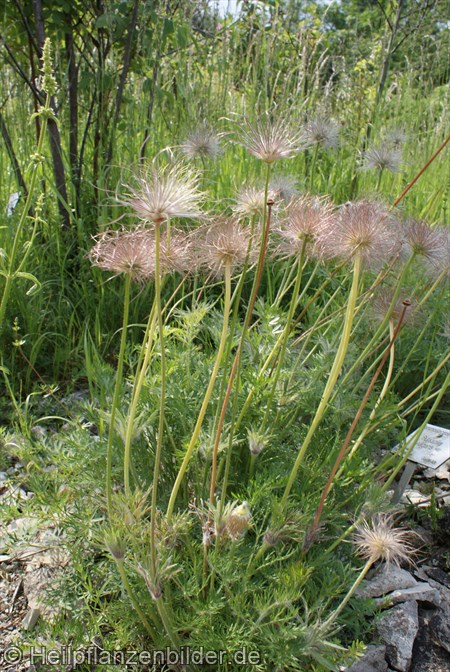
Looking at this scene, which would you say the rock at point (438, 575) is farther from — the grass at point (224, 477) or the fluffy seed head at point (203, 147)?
the fluffy seed head at point (203, 147)

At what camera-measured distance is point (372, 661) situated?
1.58m

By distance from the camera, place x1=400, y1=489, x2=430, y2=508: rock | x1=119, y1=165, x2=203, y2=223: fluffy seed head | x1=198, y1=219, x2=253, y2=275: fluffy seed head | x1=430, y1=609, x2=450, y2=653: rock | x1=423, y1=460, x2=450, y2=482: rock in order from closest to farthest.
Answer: x1=119, y1=165, x2=203, y2=223: fluffy seed head
x1=198, y1=219, x2=253, y2=275: fluffy seed head
x1=430, y1=609, x2=450, y2=653: rock
x1=400, y1=489, x2=430, y2=508: rock
x1=423, y1=460, x2=450, y2=482: rock

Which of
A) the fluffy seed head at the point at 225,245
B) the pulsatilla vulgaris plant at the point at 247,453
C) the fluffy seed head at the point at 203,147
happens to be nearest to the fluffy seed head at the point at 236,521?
the pulsatilla vulgaris plant at the point at 247,453

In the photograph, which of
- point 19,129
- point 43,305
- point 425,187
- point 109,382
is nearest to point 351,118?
point 425,187

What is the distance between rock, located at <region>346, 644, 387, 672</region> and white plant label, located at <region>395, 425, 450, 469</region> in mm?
578

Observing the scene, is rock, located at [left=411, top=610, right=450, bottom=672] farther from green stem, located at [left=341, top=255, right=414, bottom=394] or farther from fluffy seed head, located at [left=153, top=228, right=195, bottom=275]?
fluffy seed head, located at [left=153, top=228, right=195, bottom=275]

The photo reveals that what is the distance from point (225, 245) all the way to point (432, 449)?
1102mm

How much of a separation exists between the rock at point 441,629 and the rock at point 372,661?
20 centimetres

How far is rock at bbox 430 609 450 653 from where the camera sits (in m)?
1.68

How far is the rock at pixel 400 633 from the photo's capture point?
5.24 feet

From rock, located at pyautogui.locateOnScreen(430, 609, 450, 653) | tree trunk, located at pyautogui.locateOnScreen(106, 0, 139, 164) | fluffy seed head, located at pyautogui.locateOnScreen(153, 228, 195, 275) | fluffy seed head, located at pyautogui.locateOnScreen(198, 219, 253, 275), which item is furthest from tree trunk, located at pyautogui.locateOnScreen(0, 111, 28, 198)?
rock, located at pyautogui.locateOnScreen(430, 609, 450, 653)

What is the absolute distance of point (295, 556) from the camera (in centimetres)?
153

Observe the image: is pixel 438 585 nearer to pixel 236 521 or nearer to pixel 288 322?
pixel 236 521

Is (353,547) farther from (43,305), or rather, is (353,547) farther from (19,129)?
(19,129)
